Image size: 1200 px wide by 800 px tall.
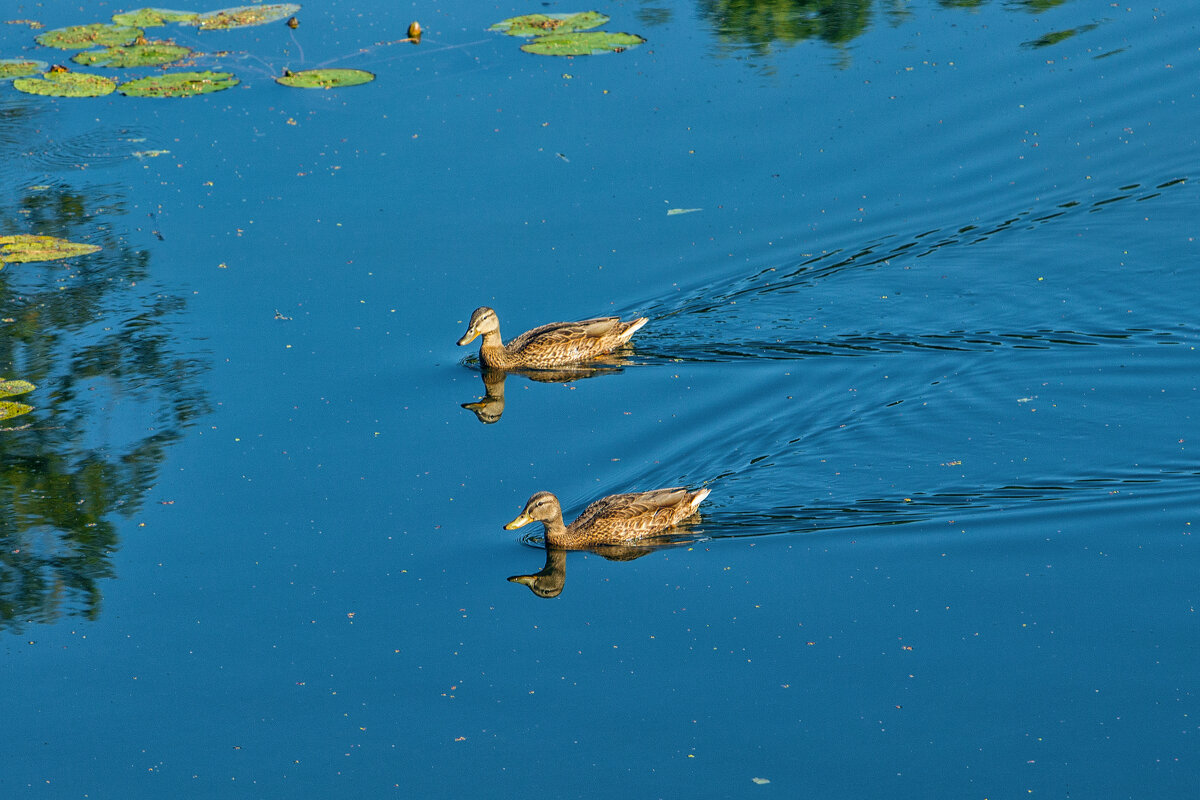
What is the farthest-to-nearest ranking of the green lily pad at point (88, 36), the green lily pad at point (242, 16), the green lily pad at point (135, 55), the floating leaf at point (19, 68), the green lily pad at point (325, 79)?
the green lily pad at point (242, 16) < the green lily pad at point (88, 36) < the green lily pad at point (135, 55) < the floating leaf at point (19, 68) < the green lily pad at point (325, 79)

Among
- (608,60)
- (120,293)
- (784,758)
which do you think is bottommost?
(784,758)

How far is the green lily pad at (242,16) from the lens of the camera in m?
22.3

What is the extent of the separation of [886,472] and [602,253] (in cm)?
490

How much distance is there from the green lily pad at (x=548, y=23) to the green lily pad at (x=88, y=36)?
5775 millimetres

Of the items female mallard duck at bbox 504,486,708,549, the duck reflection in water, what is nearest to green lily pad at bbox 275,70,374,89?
the duck reflection in water

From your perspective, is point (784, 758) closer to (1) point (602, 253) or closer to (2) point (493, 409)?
(2) point (493, 409)

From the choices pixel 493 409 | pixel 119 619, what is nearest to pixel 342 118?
pixel 493 409

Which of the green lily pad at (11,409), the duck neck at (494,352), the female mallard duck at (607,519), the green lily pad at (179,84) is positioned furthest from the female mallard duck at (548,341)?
the green lily pad at (179,84)

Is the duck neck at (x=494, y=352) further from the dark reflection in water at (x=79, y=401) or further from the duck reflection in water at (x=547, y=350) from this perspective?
the dark reflection in water at (x=79, y=401)

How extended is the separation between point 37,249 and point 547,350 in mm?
6328

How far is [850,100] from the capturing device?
714 inches

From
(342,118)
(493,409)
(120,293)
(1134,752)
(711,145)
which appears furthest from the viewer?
(342,118)

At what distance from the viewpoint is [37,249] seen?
15641mm

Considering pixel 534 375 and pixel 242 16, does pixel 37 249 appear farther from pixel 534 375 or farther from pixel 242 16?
pixel 242 16
